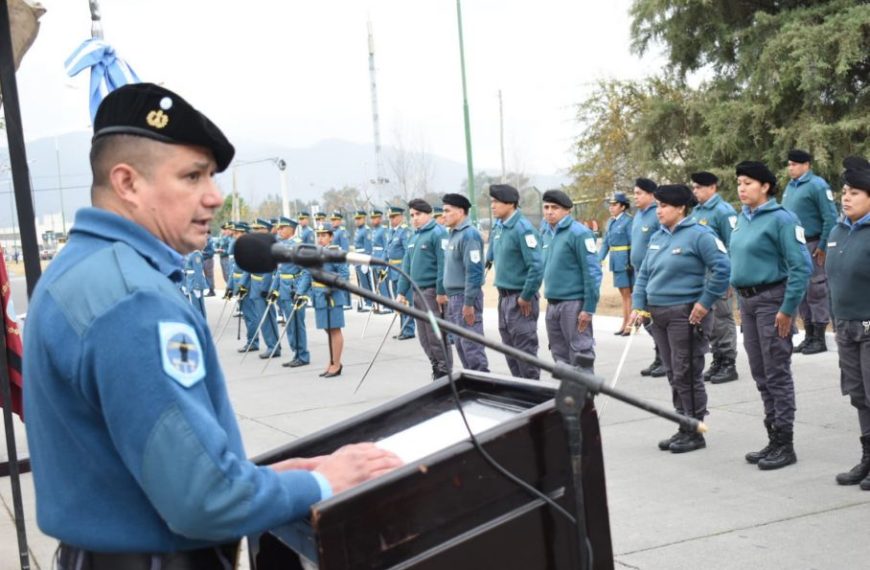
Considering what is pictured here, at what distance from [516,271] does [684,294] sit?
2.43m

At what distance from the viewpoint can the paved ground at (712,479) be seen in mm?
4848

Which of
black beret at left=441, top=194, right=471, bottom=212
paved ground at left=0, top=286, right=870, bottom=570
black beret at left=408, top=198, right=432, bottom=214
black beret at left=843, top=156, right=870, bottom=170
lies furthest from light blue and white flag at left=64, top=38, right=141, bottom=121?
black beret at left=408, top=198, right=432, bottom=214

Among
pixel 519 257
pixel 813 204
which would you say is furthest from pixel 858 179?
pixel 813 204

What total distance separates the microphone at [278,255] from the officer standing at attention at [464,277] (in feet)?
24.7

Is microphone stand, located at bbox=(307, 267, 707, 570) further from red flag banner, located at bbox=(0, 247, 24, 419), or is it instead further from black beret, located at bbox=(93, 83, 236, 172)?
red flag banner, located at bbox=(0, 247, 24, 419)

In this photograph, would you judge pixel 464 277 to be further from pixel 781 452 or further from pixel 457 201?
pixel 781 452

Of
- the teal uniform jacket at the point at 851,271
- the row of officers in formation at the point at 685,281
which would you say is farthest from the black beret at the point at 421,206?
the teal uniform jacket at the point at 851,271

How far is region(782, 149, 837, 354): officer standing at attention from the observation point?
10.3 metres

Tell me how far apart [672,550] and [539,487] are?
10.5 feet

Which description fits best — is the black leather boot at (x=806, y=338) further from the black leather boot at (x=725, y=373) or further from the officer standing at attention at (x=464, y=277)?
the officer standing at attention at (x=464, y=277)

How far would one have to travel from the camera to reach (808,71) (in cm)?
1328

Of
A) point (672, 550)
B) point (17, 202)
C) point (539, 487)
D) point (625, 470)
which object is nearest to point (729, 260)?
point (625, 470)

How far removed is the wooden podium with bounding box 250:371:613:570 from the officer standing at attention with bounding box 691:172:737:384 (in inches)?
314

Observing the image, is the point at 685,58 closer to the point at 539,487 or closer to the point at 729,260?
the point at 729,260
